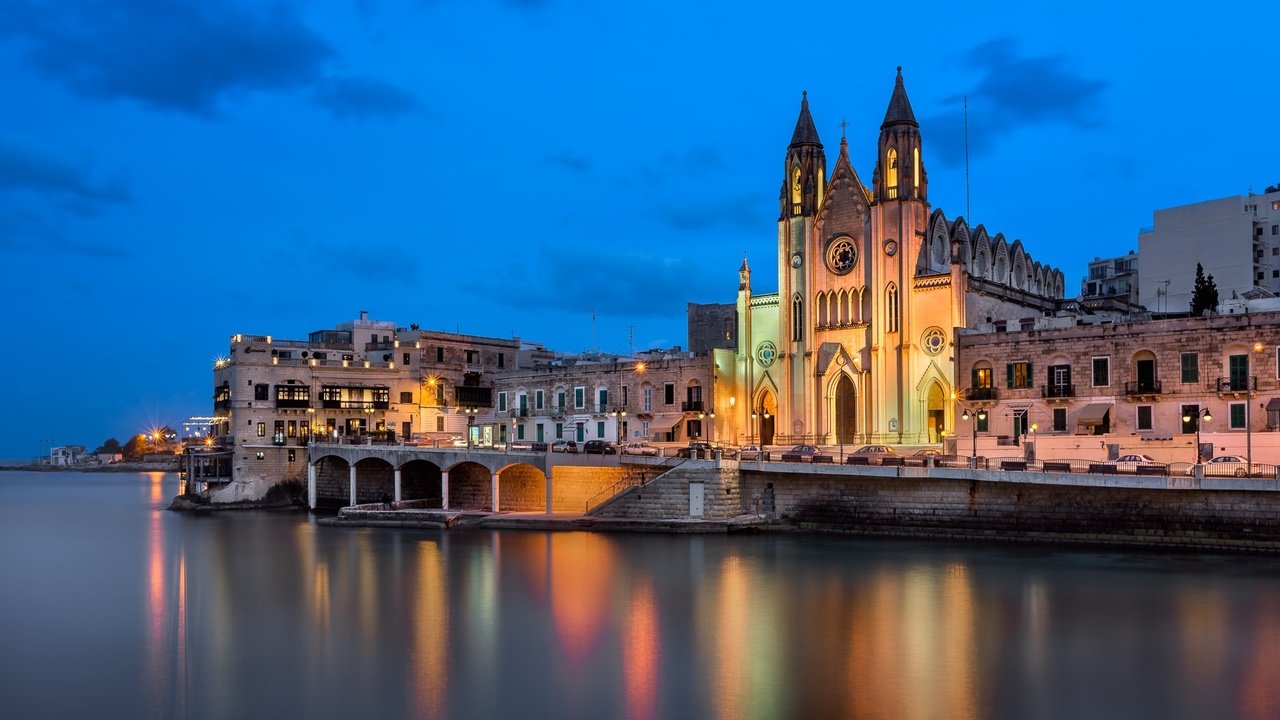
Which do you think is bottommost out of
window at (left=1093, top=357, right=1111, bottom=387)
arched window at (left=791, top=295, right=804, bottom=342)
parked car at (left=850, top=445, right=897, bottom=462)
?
parked car at (left=850, top=445, right=897, bottom=462)

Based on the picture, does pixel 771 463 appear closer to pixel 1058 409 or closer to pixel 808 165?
pixel 1058 409

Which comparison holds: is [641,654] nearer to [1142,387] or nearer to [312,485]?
[1142,387]

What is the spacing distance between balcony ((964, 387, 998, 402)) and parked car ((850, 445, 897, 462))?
4.88 m

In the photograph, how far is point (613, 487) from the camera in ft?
195

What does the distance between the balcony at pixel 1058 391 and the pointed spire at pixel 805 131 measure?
72.2 ft

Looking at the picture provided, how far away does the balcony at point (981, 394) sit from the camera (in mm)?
59662

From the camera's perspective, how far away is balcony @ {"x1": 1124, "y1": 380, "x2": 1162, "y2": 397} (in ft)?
178

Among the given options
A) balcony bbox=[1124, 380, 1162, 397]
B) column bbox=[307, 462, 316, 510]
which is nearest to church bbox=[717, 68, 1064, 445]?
balcony bbox=[1124, 380, 1162, 397]

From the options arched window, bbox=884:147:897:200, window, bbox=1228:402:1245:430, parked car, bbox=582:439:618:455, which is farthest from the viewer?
arched window, bbox=884:147:897:200

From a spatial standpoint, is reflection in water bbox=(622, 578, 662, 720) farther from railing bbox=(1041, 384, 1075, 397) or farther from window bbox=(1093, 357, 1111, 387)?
window bbox=(1093, 357, 1111, 387)

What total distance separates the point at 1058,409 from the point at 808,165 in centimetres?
2212

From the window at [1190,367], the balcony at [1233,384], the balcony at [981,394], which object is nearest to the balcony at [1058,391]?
the balcony at [981,394]

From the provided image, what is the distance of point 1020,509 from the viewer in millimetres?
47219

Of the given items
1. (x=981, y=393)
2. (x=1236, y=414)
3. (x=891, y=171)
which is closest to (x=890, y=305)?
(x=891, y=171)
